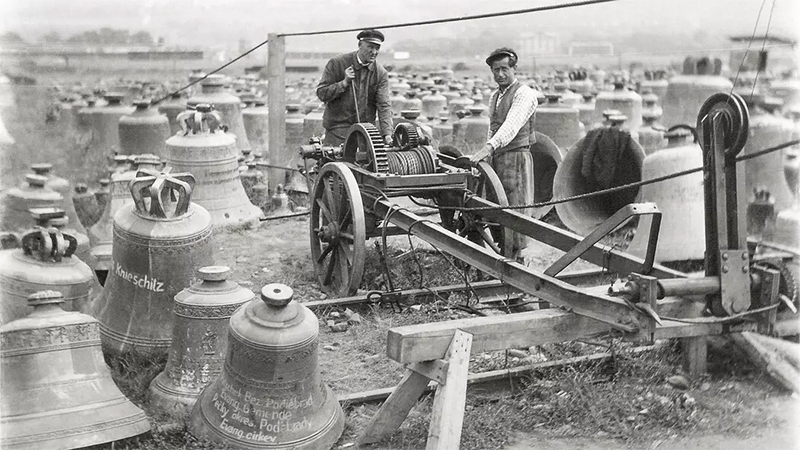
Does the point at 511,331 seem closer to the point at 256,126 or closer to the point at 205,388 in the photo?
the point at 205,388

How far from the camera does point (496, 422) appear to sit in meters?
4.50

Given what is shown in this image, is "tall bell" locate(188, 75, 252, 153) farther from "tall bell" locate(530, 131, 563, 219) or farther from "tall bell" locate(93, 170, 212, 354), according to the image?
"tall bell" locate(93, 170, 212, 354)

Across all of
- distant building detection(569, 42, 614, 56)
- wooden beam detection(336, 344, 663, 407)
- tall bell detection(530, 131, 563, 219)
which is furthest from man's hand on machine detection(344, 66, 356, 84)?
distant building detection(569, 42, 614, 56)

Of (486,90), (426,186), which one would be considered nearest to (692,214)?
(426,186)

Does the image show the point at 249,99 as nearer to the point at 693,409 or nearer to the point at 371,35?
the point at 371,35

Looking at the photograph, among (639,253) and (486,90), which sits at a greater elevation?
(486,90)

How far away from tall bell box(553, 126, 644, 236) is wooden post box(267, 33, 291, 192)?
3.45 meters

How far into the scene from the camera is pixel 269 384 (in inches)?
160

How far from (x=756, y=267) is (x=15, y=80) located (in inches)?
380

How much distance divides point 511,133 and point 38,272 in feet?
12.1

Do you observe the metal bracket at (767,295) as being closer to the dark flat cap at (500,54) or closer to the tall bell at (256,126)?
the dark flat cap at (500,54)

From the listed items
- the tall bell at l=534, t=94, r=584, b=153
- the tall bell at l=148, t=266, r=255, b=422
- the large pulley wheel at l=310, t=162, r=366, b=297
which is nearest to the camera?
the tall bell at l=148, t=266, r=255, b=422

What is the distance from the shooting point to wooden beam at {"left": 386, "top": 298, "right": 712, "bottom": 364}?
3.93 m

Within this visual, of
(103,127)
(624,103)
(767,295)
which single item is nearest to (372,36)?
(767,295)
